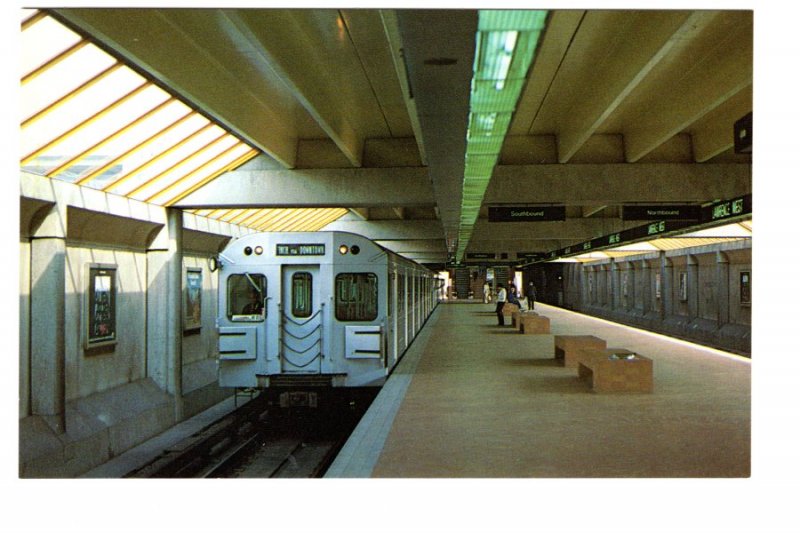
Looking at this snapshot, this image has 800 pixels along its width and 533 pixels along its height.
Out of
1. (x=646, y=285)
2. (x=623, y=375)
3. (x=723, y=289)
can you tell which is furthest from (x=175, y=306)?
(x=646, y=285)

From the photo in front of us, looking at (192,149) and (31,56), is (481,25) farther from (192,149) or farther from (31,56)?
(192,149)

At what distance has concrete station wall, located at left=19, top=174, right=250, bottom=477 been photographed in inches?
378

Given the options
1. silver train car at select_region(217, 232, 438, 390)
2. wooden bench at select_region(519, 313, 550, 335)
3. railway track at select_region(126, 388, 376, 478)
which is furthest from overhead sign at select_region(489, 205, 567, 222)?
wooden bench at select_region(519, 313, 550, 335)

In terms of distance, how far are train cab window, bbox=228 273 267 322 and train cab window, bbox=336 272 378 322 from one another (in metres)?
1.26

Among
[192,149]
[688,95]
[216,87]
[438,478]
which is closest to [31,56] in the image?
[216,87]

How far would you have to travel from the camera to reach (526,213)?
13.8 m

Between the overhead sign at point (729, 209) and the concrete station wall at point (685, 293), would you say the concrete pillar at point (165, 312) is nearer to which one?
the overhead sign at point (729, 209)

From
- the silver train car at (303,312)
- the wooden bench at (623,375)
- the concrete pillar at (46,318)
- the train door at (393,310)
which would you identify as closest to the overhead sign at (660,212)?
the wooden bench at (623,375)

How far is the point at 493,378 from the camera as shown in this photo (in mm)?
11469

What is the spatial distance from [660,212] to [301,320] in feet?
25.0

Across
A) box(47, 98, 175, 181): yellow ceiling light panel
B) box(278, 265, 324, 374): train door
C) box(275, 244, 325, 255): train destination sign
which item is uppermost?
box(47, 98, 175, 181): yellow ceiling light panel

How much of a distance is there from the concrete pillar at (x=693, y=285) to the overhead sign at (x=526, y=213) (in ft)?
46.3

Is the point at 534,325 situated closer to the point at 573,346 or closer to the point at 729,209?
the point at 573,346

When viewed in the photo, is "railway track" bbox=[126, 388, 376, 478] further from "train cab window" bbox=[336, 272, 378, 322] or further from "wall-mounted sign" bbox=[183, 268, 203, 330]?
"wall-mounted sign" bbox=[183, 268, 203, 330]
